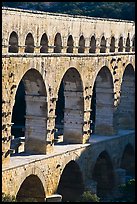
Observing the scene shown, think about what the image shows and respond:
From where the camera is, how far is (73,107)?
3819 centimetres

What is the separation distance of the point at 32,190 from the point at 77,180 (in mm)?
4302

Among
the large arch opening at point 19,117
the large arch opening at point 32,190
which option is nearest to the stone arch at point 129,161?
the large arch opening at point 19,117

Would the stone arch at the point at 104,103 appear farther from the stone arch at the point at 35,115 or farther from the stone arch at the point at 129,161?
the stone arch at the point at 35,115

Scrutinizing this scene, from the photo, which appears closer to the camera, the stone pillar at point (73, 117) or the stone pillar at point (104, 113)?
the stone pillar at point (73, 117)

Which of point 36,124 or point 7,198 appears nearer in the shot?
point 7,198

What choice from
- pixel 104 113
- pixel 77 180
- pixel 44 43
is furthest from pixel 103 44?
pixel 77 180

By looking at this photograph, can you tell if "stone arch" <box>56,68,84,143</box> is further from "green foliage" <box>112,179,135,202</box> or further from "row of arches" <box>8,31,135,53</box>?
"green foliage" <box>112,179,135,202</box>

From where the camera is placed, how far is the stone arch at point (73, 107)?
1486 inches

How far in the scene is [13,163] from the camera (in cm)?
3219

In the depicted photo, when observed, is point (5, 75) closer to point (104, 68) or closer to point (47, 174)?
point (47, 174)

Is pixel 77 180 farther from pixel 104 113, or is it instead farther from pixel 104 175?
pixel 104 113

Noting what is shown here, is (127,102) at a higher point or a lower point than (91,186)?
higher

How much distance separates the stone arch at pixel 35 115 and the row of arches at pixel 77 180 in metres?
1.70

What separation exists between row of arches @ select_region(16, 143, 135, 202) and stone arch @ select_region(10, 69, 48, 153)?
1703 millimetres
